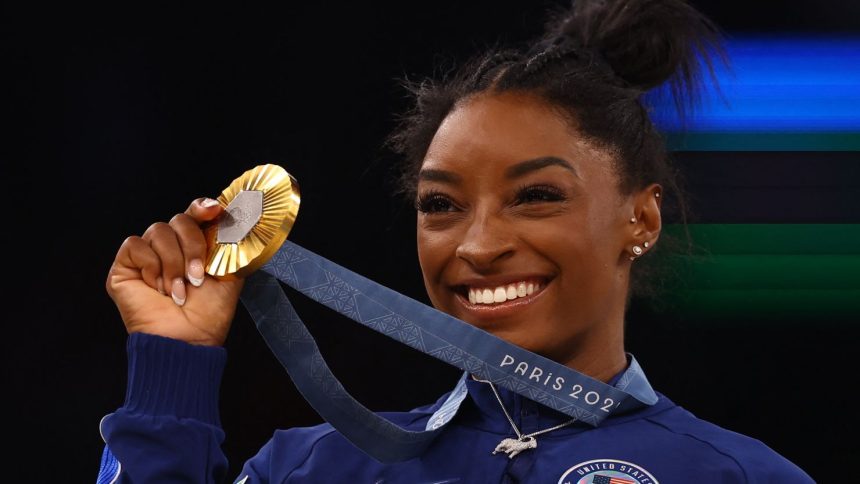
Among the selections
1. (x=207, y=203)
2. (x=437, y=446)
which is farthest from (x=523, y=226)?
(x=207, y=203)

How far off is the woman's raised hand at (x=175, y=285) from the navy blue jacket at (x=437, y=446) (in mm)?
33

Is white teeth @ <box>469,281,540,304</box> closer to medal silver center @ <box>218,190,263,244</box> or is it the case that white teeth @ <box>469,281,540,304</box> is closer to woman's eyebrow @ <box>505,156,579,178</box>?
woman's eyebrow @ <box>505,156,579,178</box>

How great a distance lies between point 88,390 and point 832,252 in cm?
196

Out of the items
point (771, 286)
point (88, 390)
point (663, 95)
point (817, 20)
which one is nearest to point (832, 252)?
point (771, 286)

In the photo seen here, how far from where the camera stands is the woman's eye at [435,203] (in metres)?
2.18

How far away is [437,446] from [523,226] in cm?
43

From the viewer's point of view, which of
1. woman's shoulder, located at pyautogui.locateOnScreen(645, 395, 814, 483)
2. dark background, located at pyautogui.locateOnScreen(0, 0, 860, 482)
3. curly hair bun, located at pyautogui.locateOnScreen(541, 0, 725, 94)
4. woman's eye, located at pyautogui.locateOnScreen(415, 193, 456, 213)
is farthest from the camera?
dark background, located at pyautogui.locateOnScreen(0, 0, 860, 482)

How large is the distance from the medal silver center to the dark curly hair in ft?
1.86

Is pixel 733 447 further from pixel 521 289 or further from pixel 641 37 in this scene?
pixel 641 37

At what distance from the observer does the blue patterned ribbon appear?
6.42 feet

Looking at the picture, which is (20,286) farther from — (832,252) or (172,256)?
(832,252)

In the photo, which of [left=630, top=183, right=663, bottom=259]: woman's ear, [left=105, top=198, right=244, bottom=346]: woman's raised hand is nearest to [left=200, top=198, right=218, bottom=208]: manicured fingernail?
[left=105, top=198, right=244, bottom=346]: woman's raised hand

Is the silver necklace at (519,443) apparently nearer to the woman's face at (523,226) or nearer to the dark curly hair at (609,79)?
the woman's face at (523,226)

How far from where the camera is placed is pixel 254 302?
6.58 ft
